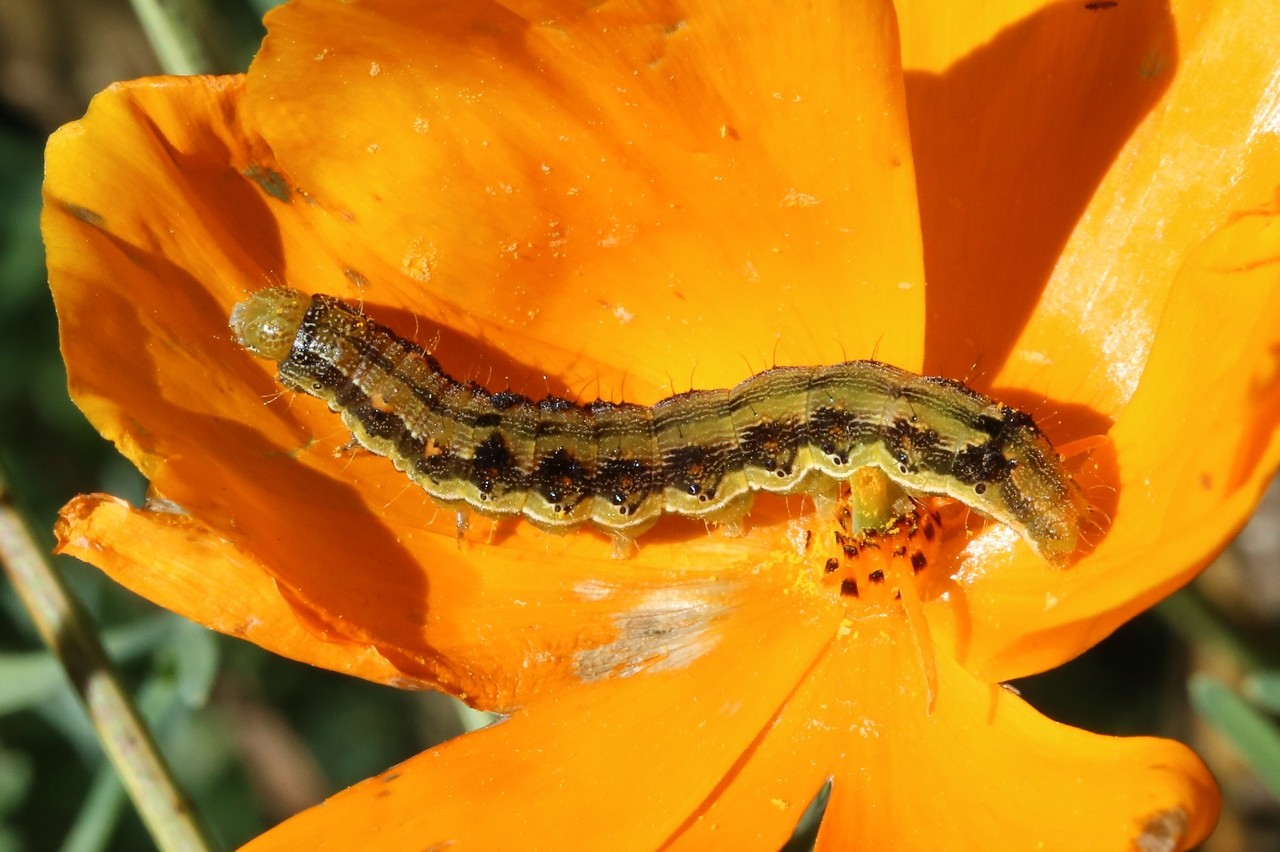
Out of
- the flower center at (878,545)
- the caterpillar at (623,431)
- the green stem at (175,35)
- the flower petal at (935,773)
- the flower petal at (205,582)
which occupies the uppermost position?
the green stem at (175,35)

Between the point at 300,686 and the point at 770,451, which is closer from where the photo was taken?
the point at 770,451

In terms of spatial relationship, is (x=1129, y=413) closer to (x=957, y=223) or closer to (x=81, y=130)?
(x=957, y=223)

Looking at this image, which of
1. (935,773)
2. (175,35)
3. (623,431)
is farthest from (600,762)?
(175,35)

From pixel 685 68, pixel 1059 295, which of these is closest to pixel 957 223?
pixel 1059 295

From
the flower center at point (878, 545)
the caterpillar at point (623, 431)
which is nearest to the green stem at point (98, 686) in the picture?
the caterpillar at point (623, 431)

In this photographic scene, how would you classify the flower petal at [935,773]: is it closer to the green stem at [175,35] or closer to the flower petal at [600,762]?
the flower petal at [600,762]

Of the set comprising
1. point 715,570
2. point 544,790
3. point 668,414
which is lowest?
point 544,790

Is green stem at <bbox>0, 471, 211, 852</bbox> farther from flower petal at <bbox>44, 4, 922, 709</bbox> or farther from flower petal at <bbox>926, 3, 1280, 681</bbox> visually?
flower petal at <bbox>926, 3, 1280, 681</bbox>
